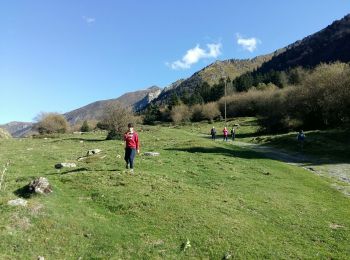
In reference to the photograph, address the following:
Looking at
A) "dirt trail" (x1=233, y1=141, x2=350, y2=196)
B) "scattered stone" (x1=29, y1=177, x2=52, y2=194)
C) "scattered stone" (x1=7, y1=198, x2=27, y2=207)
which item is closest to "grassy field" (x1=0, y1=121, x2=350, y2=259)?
"scattered stone" (x1=7, y1=198, x2=27, y2=207)

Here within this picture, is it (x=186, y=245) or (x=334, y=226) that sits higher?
(x=186, y=245)

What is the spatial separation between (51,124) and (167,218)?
104 m

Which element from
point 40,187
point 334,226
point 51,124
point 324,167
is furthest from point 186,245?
point 51,124

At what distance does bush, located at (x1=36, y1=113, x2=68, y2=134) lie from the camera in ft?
371

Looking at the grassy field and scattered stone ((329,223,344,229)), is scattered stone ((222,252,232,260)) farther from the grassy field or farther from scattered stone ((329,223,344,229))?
scattered stone ((329,223,344,229))

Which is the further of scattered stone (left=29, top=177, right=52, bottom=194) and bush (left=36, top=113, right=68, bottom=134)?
bush (left=36, top=113, right=68, bottom=134)

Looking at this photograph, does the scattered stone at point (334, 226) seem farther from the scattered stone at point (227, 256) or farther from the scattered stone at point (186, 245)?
the scattered stone at point (186, 245)

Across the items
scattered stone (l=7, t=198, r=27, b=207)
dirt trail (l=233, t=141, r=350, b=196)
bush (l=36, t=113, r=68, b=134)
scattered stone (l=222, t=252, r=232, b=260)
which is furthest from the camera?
bush (l=36, t=113, r=68, b=134)

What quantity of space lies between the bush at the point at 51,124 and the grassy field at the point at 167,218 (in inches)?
3694

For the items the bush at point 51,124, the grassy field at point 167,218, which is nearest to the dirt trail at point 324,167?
the grassy field at point 167,218

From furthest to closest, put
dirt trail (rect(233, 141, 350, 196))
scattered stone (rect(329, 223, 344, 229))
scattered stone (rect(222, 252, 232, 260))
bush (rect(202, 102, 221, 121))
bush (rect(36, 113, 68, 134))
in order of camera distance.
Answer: bush (rect(202, 102, 221, 121))
bush (rect(36, 113, 68, 134))
dirt trail (rect(233, 141, 350, 196))
scattered stone (rect(329, 223, 344, 229))
scattered stone (rect(222, 252, 232, 260))

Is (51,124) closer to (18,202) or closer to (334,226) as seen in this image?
(18,202)

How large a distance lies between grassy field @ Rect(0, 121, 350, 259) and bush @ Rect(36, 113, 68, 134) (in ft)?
308

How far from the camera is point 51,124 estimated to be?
114 meters
